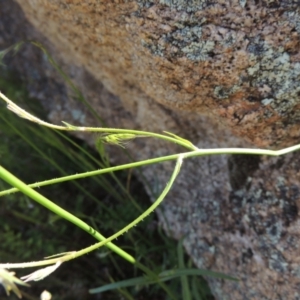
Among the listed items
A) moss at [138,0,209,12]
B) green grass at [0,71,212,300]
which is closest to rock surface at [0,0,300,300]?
moss at [138,0,209,12]

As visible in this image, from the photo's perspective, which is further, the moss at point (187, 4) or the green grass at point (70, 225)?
the green grass at point (70, 225)

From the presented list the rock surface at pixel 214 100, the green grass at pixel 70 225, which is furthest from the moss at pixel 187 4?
the green grass at pixel 70 225

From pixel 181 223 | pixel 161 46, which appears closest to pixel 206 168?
pixel 181 223

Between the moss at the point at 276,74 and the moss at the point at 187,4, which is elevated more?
the moss at the point at 187,4

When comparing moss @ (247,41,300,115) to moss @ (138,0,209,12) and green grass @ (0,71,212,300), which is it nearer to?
moss @ (138,0,209,12)

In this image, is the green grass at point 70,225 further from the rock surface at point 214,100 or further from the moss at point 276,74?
the moss at point 276,74

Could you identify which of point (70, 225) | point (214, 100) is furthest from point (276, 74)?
point (70, 225)

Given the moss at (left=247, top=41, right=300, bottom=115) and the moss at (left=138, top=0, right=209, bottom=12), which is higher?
the moss at (left=138, top=0, right=209, bottom=12)

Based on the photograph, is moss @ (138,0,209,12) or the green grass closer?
moss @ (138,0,209,12)
